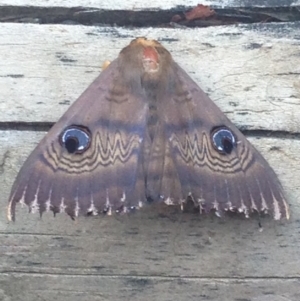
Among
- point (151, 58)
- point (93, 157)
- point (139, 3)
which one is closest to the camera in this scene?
point (93, 157)

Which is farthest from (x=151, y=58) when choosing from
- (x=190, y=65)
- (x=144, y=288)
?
(x=144, y=288)

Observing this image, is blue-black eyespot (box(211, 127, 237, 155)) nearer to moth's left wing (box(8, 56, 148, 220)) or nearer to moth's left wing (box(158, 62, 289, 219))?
moth's left wing (box(158, 62, 289, 219))

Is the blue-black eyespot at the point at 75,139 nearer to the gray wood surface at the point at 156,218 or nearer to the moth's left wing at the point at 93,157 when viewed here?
the moth's left wing at the point at 93,157

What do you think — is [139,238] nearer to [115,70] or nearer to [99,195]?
[99,195]

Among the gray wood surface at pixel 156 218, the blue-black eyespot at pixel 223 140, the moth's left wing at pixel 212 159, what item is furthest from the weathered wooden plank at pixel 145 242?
the blue-black eyespot at pixel 223 140

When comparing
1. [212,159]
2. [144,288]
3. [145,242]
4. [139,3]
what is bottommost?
[144,288]

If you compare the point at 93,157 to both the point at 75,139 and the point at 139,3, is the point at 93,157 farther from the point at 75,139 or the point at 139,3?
the point at 139,3
